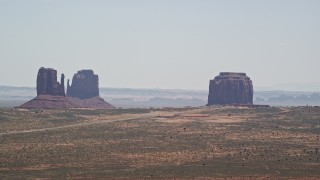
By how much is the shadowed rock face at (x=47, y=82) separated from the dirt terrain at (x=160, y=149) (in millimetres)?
44265

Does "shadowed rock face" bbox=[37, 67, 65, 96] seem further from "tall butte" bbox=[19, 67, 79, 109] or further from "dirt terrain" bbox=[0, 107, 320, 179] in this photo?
"dirt terrain" bbox=[0, 107, 320, 179]

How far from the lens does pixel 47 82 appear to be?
182875mm

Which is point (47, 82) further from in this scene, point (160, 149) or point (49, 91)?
point (160, 149)

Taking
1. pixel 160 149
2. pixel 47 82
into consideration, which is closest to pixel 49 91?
pixel 47 82

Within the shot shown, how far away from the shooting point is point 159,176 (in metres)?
58.1

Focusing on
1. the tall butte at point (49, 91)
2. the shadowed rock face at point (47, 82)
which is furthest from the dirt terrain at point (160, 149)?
the shadowed rock face at point (47, 82)

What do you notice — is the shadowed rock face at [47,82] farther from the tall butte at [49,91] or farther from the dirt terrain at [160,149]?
the dirt terrain at [160,149]

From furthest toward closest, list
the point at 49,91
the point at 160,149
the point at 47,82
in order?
the point at 49,91
the point at 47,82
the point at 160,149

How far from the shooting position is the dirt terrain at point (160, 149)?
61156mm

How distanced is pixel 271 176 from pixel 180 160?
52.3 feet

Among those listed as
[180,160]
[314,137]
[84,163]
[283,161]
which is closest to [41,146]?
[84,163]

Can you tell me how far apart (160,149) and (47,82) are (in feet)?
363

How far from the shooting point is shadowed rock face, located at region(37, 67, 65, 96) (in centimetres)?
18175

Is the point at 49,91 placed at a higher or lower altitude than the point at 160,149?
higher
